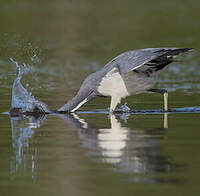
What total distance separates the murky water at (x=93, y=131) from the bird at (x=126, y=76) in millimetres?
364

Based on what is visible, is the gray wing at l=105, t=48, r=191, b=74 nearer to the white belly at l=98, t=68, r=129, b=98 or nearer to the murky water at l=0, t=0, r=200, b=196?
the white belly at l=98, t=68, r=129, b=98

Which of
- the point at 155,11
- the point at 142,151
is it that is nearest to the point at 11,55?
the point at 142,151

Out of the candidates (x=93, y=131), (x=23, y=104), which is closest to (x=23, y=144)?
(x=93, y=131)

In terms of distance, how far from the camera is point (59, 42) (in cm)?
2561

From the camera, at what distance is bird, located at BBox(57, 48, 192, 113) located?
37.2 feet

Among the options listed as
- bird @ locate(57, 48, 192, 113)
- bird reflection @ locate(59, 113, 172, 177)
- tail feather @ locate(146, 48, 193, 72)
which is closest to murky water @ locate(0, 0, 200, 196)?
bird reflection @ locate(59, 113, 172, 177)

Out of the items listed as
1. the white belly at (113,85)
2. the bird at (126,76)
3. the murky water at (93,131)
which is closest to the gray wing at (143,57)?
the bird at (126,76)

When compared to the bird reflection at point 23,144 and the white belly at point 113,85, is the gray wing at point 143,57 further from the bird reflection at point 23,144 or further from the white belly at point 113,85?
the bird reflection at point 23,144

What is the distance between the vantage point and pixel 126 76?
1170 cm

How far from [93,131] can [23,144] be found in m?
1.32

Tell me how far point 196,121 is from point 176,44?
1276cm

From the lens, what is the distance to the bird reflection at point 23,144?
7.64 meters

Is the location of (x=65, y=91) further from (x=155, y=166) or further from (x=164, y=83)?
(x=155, y=166)

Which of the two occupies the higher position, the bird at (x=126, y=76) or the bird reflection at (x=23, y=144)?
the bird at (x=126, y=76)
